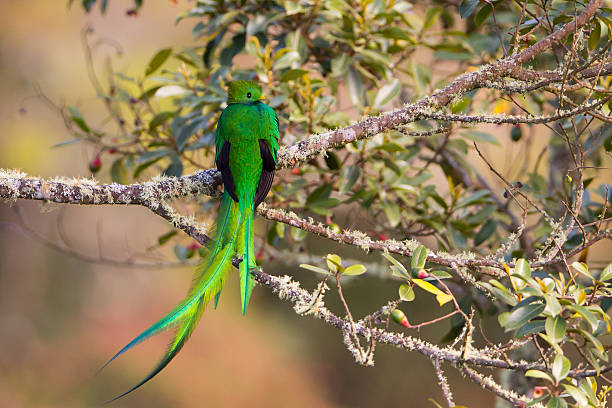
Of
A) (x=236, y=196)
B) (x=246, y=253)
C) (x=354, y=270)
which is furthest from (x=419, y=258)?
(x=236, y=196)

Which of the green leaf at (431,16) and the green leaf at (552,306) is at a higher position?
the green leaf at (431,16)

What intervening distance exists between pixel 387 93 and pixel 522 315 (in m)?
1.44

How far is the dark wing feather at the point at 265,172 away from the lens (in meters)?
1.85

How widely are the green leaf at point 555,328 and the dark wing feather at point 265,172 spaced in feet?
3.09

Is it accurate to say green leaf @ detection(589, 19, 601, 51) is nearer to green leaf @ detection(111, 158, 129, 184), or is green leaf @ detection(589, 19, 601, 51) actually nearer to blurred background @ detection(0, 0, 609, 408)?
green leaf @ detection(111, 158, 129, 184)

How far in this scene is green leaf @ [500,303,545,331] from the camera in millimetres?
1203

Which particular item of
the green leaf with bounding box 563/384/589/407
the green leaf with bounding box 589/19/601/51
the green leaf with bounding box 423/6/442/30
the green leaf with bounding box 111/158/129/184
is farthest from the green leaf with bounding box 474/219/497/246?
the green leaf with bounding box 111/158/129/184

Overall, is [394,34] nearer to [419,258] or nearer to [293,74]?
[293,74]

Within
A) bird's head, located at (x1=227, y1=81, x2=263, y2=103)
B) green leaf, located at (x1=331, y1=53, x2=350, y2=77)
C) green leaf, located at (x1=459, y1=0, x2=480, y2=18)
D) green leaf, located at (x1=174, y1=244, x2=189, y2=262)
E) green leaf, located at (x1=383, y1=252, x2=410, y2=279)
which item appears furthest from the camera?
green leaf, located at (x1=174, y1=244, x2=189, y2=262)

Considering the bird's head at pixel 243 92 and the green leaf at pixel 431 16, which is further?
the green leaf at pixel 431 16

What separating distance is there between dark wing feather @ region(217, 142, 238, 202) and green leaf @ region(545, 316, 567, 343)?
3.18 feet

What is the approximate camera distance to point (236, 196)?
1815mm

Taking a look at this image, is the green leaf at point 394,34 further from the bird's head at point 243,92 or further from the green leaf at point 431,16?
the bird's head at point 243,92

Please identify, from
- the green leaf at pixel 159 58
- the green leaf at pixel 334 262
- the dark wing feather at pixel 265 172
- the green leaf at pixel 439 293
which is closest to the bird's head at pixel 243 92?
the dark wing feather at pixel 265 172
